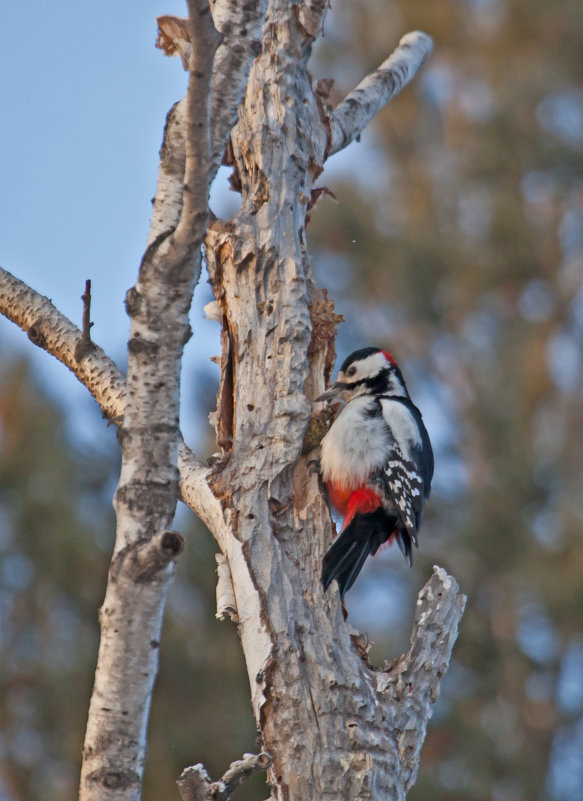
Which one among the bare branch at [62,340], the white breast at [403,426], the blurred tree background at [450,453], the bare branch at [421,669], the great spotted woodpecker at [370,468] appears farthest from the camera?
the blurred tree background at [450,453]

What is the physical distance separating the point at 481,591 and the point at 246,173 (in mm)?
4817

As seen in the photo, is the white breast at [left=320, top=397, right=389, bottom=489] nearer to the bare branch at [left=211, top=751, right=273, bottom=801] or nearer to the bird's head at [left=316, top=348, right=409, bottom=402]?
the bird's head at [left=316, top=348, right=409, bottom=402]

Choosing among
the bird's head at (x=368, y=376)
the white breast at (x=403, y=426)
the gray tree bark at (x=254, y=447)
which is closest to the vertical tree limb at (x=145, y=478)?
the gray tree bark at (x=254, y=447)

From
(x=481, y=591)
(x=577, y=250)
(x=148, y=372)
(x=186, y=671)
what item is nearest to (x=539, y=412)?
(x=577, y=250)

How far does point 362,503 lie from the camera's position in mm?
2939

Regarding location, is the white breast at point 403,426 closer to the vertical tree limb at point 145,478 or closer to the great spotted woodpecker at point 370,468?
the great spotted woodpecker at point 370,468

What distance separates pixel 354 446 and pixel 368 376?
2.08ft

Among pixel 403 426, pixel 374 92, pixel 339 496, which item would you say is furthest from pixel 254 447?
pixel 374 92

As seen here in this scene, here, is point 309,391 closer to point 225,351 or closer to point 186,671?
point 225,351

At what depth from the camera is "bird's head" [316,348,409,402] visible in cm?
352

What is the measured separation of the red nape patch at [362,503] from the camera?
2895 millimetres

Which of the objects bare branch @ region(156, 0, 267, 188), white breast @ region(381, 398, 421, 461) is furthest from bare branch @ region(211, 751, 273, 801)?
white breast @ region(381, 398, 421, 461)

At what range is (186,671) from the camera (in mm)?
5328

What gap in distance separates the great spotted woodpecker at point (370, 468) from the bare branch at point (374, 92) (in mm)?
811
